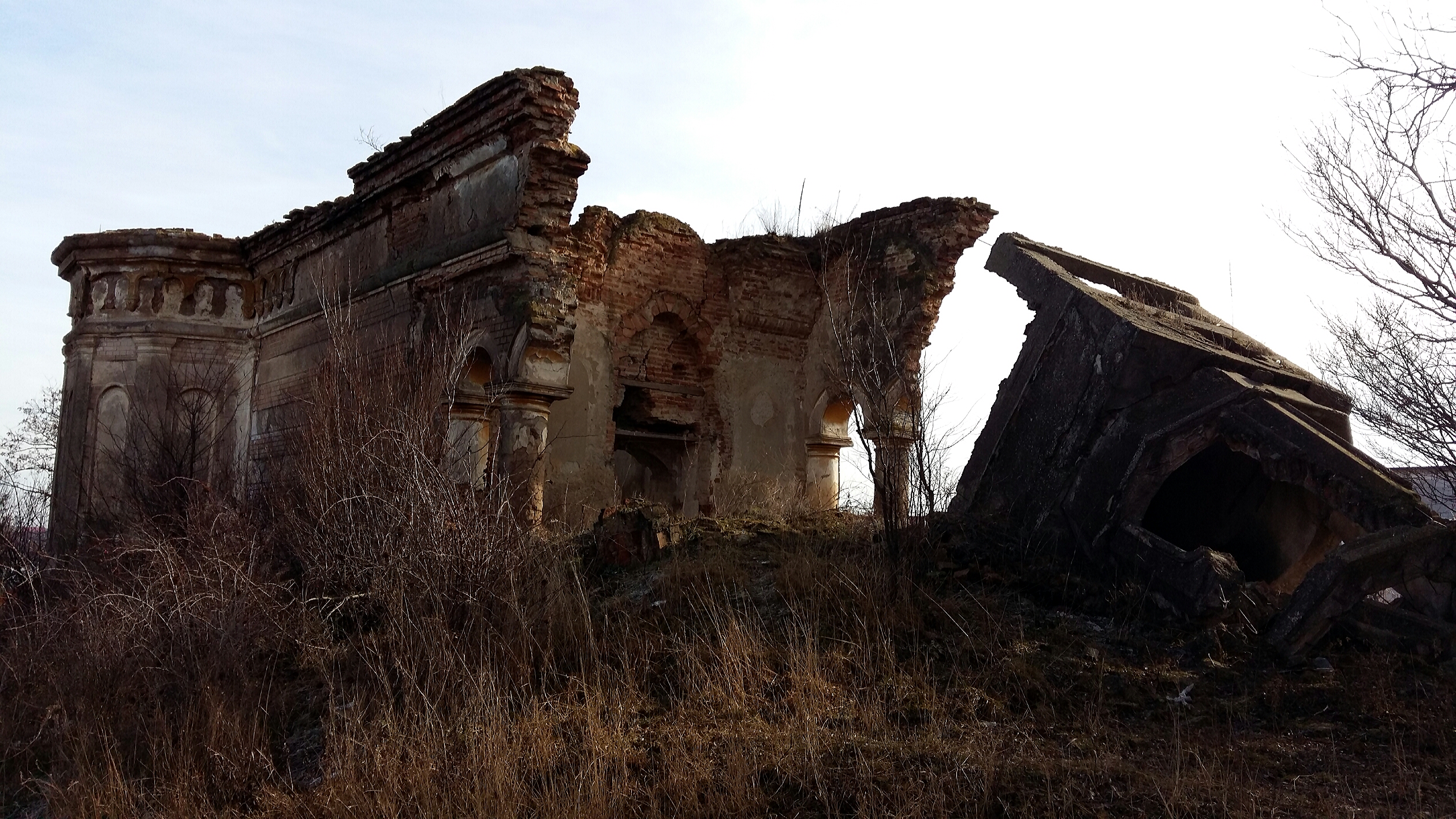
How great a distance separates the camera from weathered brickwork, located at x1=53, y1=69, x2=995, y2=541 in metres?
10.1

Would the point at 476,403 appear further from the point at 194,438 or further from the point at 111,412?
the point at 111,412

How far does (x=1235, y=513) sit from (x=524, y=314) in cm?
603

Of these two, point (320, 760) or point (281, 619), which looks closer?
point (320, 760)

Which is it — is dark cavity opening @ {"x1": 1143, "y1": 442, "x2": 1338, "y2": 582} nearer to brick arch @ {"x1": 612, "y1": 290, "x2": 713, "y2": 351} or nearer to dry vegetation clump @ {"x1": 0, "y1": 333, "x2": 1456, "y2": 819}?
dry vegetation clump @ {"x1": 0, "y1": 333, "x2": 1456, "y2": 819}

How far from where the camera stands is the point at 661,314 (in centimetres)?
1366

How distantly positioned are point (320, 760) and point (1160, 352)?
16.0ft

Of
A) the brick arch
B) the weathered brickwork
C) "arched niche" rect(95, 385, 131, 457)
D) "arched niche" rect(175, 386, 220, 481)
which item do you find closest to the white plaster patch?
the weathered brickwork

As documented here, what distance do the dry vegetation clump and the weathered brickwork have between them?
344 centimetres

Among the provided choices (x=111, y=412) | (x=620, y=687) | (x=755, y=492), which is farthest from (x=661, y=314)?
(x=620, y=687)

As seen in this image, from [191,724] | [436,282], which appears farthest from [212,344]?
[191,724]

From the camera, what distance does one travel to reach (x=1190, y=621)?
5410mm

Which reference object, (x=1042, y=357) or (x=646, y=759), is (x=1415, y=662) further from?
(x=646, y=759)

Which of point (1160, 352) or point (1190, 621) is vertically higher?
point (1160, 352)

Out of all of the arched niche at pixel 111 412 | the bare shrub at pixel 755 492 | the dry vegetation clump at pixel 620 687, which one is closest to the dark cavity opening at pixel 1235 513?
the dry vegetation clump at pixel 620 687
